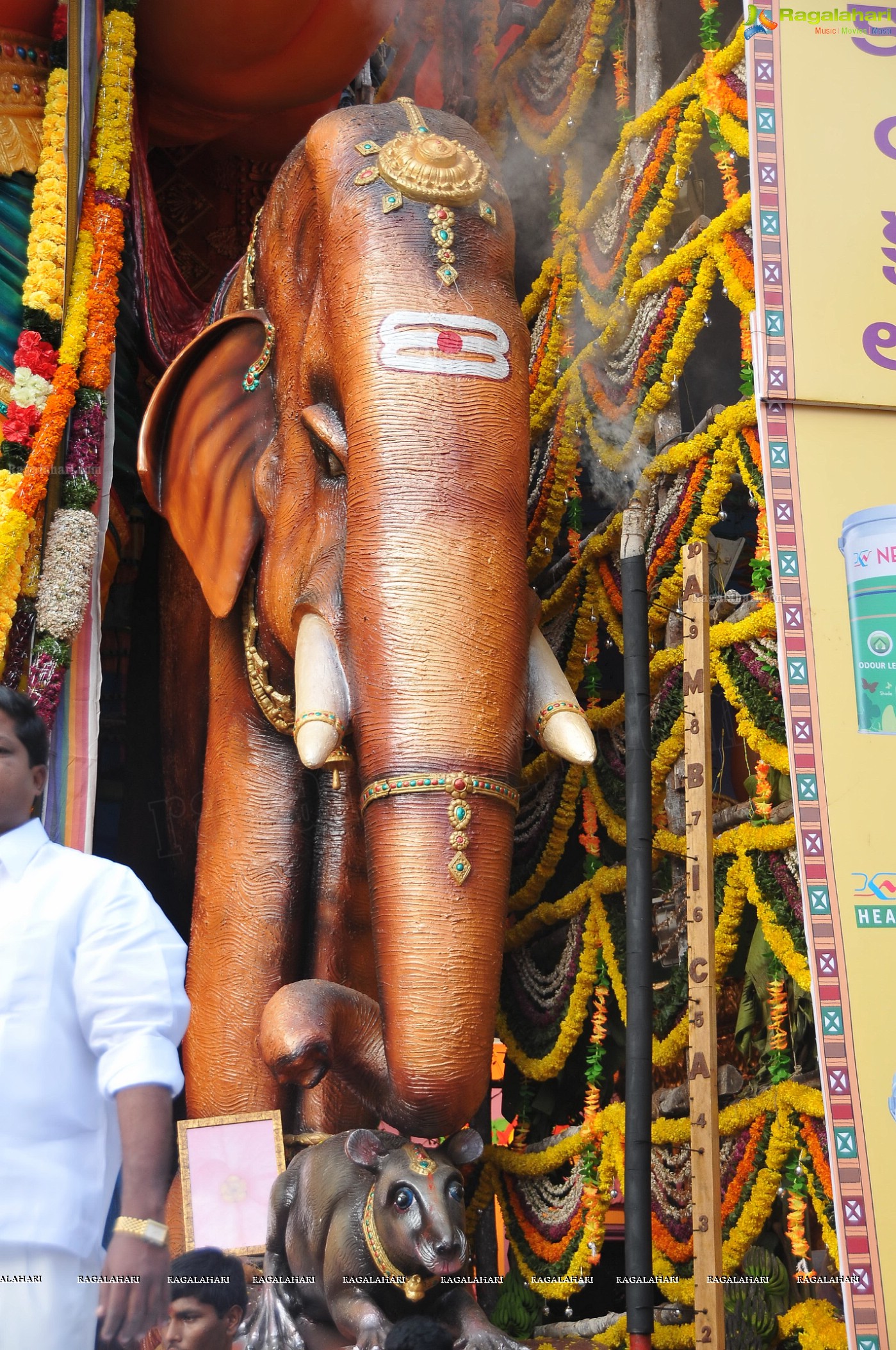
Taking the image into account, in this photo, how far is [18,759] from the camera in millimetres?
1918

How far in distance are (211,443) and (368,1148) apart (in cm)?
154

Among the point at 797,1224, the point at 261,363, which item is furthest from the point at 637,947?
the point at 261,363

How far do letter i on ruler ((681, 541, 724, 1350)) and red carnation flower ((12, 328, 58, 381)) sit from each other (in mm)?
1373

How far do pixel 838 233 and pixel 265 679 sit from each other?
139cm

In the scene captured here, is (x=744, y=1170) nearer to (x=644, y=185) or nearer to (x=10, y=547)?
(x=10, y=547)

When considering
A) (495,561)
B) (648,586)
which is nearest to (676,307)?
(648,586)

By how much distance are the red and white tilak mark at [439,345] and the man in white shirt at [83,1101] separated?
1530 mm

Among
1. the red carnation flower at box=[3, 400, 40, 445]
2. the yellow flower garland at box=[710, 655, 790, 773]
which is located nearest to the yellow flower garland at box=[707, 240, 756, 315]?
the yellow flower garland at box=[710, 655, 790, 773]

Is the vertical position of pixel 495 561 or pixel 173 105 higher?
pixel 173 105

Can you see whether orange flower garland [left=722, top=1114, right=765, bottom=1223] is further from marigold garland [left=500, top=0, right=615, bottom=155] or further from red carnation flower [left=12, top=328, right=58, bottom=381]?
marigold garland [left=500, top=0, right=615, bottom=155]

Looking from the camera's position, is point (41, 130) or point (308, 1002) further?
point (41, 130)

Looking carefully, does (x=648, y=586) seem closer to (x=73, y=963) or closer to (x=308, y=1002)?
(x=308, y=1002)

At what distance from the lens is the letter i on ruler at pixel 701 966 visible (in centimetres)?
258

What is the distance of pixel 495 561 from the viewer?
2.96m
